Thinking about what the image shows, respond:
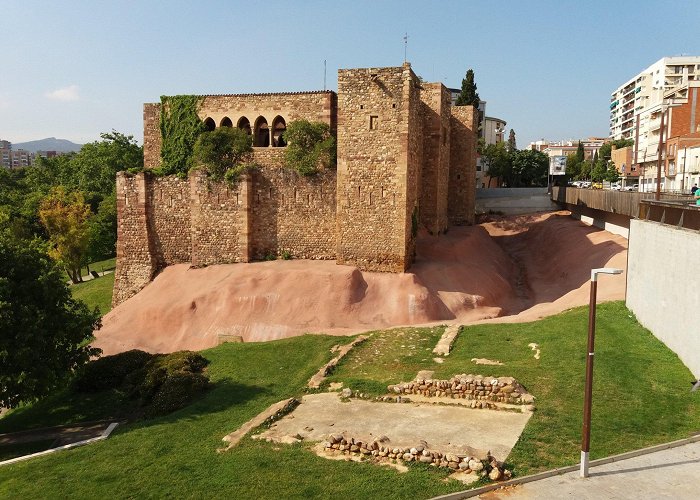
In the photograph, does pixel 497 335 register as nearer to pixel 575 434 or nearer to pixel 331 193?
pixel 575 434

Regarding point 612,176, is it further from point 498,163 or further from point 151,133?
point 151,133

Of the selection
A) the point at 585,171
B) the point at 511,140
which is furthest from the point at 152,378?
the point at 511,140

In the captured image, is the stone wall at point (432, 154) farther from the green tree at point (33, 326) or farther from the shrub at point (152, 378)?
the green tree at point (33, 326)

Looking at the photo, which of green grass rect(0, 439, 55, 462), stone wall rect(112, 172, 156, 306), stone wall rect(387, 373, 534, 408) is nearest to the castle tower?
stone wall rect(387, 373, 534, 408)

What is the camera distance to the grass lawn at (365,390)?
914 centimetres

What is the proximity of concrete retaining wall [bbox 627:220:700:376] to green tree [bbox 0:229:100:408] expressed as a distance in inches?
645

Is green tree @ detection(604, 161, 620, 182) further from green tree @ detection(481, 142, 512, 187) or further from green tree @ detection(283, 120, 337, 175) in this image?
green tree @ detection(283, 120, 337, 175)

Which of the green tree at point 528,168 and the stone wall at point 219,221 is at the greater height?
the green tree at point 528,168

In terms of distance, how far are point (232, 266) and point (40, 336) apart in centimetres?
1077

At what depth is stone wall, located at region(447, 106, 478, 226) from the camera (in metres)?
34.6

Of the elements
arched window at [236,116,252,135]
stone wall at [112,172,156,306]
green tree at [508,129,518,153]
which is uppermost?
green tree at [508,129,518,153]

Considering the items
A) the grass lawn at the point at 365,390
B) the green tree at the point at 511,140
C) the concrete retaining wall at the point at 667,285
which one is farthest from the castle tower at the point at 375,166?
the green tree at the point at 511,140

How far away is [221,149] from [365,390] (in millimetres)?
16502

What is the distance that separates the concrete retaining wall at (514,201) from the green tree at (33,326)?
36.2m
